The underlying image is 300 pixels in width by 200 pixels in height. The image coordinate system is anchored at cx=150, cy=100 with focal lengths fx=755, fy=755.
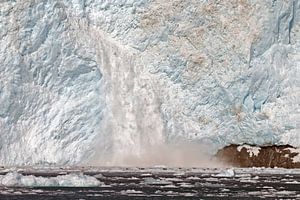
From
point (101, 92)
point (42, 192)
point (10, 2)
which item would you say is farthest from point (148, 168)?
point (42, 192)

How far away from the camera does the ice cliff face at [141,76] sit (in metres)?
23.7

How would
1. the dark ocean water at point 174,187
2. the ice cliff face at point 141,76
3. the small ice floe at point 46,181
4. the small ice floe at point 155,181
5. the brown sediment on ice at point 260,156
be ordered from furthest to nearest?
1. the brown sediment on ice at point 260,156
2. the ice cliff face at point 141,76
3. the small ice floe at point 155,181
4. the small ice floe at point 46,181
5. the dark ocean water at point 174,187

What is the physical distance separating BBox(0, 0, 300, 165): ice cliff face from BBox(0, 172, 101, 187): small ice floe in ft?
22.3

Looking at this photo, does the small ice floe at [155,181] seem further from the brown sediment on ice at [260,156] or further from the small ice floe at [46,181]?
the brown sediment on ice at [260,156]

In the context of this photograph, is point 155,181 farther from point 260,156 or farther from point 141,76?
point 260,156

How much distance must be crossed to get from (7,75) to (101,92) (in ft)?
9.90

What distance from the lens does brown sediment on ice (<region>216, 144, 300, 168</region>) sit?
24.2m

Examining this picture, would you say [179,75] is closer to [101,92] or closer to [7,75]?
[101,92]

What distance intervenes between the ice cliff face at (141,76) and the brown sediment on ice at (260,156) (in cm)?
32

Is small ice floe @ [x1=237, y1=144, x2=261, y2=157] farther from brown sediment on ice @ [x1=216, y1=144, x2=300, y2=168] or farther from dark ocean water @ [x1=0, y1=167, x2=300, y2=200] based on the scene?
dark ocean water @ [x1=0, y1=167, x2=300, y2=200]

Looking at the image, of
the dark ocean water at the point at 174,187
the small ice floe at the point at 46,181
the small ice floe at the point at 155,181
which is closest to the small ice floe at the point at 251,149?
the dark ocean water at the point at 174,187

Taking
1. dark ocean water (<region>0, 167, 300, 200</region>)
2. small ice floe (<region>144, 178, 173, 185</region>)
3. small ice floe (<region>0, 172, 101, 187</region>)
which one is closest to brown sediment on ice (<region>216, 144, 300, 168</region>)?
dark ocean water (<region>0, 167, 300, 200</region>)

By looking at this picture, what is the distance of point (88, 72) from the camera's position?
951 inches

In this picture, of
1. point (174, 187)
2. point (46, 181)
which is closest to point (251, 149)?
point (174, 187)
